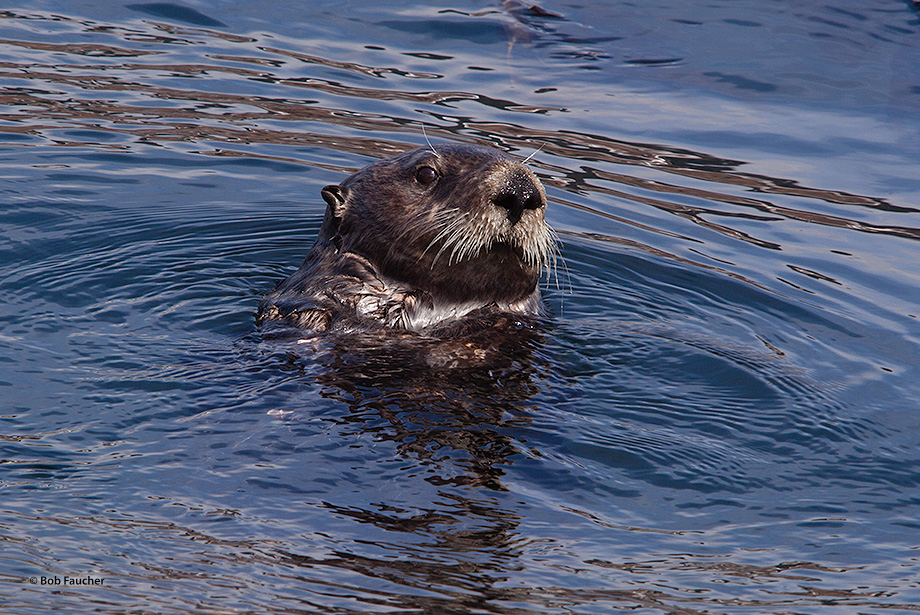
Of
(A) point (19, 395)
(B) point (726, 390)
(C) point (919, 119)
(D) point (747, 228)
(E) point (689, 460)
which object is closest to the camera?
(E) point (689, 460)

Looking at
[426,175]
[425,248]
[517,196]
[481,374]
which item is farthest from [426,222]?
[481,374]

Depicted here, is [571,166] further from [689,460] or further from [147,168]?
[689,460]

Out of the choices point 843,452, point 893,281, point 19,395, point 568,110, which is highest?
point 568,110

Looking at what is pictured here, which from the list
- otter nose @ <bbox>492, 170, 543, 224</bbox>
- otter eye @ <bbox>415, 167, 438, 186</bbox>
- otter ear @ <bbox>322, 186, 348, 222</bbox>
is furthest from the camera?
otter ear @ <bbox>322, 186, 348, 222</bbox>

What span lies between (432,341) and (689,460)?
1484 mm

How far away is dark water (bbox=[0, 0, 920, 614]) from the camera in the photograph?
11.9 ft

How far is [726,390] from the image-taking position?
5.30 meters

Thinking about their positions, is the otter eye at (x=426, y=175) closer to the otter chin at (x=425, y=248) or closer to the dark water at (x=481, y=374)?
the otter chin at (x=425, y=248)

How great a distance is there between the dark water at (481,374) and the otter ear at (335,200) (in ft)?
2.49

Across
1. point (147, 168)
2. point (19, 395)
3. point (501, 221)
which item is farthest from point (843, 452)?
point (147, 168)

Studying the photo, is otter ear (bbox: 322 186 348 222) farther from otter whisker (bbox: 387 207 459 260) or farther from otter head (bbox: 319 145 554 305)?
otter whisker (bbox: 387 207 459 260)

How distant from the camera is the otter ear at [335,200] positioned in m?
5.85

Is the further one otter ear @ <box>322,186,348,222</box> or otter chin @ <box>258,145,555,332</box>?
otter ear @ <box>322,186,348,222</box>

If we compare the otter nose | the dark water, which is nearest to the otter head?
the otter nose
